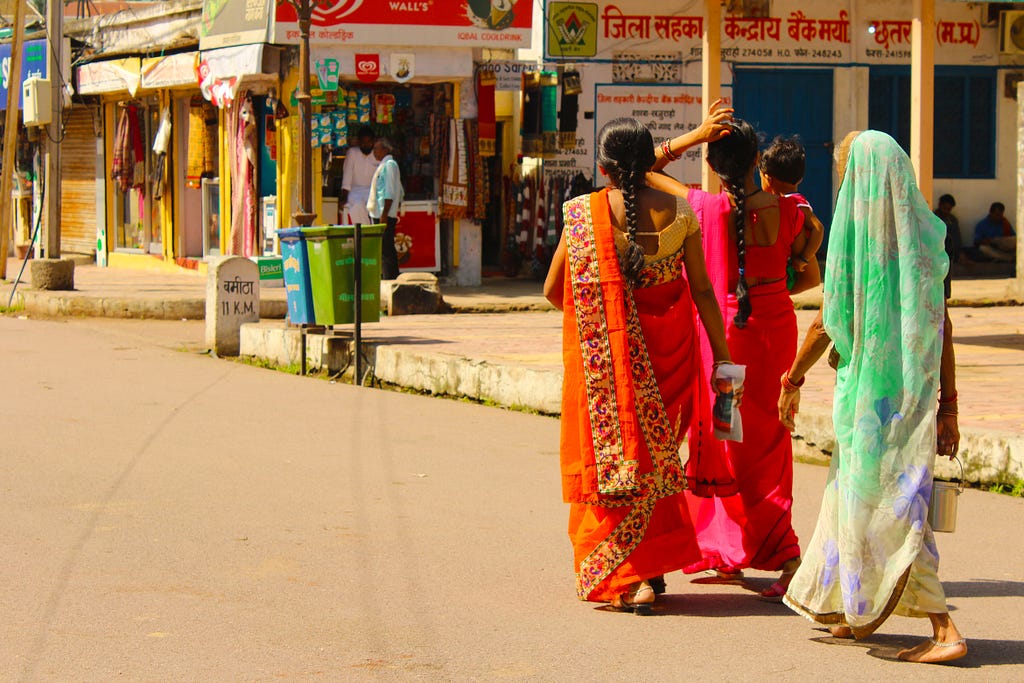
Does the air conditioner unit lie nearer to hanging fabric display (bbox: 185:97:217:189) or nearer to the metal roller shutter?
hanging fabric display (bbox: 185:97:217:189)

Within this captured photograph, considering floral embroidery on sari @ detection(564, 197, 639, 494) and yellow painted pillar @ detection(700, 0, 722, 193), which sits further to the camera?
yellow painted pillar @ detection(700, 0, 722, 193)

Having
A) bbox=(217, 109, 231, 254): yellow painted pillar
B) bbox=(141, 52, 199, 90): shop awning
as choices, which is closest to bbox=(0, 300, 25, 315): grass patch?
bbox=(217, 109, 231, 254): yellow painted pillar

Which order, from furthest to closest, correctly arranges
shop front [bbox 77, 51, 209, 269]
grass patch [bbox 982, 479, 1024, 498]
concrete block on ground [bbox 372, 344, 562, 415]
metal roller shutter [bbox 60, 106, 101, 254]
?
metal roller shutter [bbox 60, 106, 101, 254]
shop front [bbox 77, 51, 209, 269]
concrete block on ground [bbox 372, 344, 562, 415]
grass patch [bbox 982, 479, 1024, 498]

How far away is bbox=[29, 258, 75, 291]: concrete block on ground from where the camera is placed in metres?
17.4

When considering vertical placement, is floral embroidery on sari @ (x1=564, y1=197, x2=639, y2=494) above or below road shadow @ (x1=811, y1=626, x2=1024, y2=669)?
above

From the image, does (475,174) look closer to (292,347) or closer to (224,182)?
(224,182)

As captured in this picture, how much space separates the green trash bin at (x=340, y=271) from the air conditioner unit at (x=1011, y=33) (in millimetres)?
12372

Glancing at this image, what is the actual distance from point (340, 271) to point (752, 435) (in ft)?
20.8

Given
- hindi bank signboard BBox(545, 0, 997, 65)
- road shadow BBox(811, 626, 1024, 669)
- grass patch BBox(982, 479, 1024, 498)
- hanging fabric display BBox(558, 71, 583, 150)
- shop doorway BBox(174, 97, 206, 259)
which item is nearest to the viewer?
road shadow BBox(811, 626, 1024, 669)

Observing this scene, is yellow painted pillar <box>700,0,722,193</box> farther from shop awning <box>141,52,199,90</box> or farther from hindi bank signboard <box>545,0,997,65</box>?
shop awning <box>141,52,199,90</box>

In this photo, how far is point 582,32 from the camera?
19.2m

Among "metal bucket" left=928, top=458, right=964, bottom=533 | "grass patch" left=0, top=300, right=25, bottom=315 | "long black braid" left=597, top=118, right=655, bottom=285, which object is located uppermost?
"long black braid" left=597, top=118, right=655, bottom=285

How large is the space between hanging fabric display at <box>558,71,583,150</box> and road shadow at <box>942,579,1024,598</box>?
13960 mm


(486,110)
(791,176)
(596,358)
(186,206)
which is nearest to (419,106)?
(486,110)
